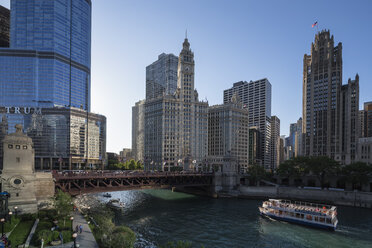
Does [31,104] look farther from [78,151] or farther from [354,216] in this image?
[354,216]

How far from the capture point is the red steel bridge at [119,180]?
6203 centimetres

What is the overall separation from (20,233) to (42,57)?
16388cm

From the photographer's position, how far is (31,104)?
539ft

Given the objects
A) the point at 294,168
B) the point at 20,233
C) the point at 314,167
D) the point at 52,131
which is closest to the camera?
the point at 20,233

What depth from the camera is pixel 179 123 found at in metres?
168

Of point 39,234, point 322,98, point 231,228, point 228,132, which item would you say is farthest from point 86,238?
point 322,98

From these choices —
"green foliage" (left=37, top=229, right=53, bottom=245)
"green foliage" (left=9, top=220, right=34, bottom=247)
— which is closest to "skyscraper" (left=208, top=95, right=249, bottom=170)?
"green foliage" (left=9, top=220, right=34, bottom=247)

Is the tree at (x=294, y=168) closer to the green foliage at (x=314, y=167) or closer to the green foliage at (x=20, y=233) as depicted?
the green foliage at (x=314, y=167)

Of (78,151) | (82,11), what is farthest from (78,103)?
(82,11)

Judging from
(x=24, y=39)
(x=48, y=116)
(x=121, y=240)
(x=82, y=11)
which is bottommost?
(x=121, y=240)

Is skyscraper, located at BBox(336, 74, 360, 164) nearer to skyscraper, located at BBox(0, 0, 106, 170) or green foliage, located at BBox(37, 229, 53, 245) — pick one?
skyscraper, located at BBox(0, 0, 106, 170)

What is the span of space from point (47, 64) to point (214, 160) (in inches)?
5264

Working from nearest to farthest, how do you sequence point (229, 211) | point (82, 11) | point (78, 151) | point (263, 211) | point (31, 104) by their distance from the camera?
point (263, 211) < point (229, 211) < point (31, 104) < point (78, 151) < point (82, 11)

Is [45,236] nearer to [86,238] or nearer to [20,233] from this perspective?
[86,238]
